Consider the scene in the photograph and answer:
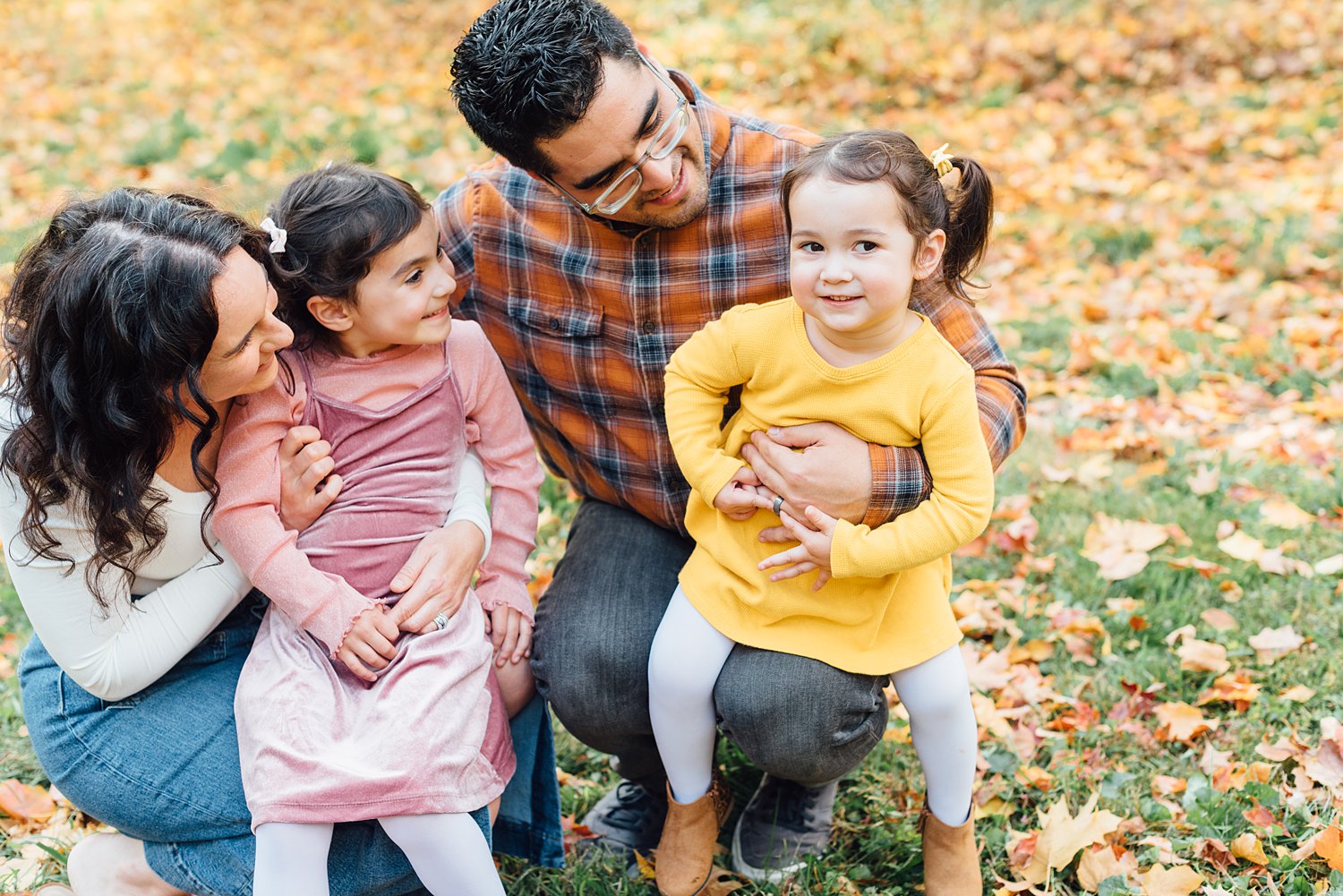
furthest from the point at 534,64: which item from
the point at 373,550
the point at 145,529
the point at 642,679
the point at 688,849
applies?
the point at 688,849

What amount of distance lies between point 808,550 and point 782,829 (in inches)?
30.5

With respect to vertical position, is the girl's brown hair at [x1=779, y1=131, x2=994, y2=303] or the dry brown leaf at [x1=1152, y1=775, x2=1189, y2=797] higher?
the girl's brown hair at [x1=779, y1=131, x2=994, y2=303]

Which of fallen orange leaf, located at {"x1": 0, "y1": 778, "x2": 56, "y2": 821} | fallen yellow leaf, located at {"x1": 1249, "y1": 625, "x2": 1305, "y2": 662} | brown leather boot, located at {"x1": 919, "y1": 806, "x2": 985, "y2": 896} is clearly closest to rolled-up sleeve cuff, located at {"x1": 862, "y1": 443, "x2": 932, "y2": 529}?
brown leather boot, located at {"x1": 919, "y1": 806, "x2": 985, "y2": 896}

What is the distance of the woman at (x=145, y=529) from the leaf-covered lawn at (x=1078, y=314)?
0.32 metres

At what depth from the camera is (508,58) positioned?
222 cm

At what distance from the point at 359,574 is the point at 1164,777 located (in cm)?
181

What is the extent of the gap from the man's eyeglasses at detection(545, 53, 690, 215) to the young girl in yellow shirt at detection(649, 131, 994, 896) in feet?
1.08

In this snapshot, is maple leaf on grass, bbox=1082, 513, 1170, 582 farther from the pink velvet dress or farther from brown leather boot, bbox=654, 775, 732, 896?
the pink velvet dress

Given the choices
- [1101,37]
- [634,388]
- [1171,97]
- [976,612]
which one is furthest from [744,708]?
[1101,37]

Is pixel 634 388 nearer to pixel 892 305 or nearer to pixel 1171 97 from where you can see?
pixel 892 305

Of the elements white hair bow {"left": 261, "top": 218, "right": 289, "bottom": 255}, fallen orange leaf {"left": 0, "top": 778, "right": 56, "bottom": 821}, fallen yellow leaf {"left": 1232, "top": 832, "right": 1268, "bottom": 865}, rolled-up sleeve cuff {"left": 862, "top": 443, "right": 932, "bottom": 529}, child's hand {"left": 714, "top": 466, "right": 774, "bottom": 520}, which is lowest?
fallen orange leaf {"left": 0, "top": 778, "right": 56, "bottom": 821}

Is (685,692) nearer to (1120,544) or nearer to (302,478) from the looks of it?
(302,478)

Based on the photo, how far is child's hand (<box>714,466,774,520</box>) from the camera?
2182 mm

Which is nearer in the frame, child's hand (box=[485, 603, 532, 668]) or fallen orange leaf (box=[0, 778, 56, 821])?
child's hand (box=[485, 603, 532, 668])
